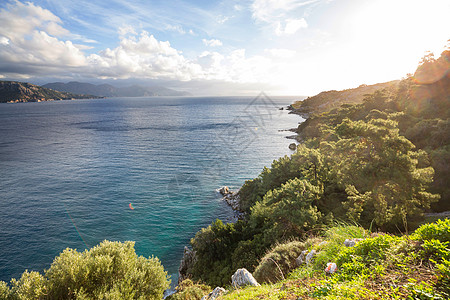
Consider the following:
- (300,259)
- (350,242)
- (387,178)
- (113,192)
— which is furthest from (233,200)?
(350,242)

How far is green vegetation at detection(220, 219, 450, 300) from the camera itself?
4863 millimetres

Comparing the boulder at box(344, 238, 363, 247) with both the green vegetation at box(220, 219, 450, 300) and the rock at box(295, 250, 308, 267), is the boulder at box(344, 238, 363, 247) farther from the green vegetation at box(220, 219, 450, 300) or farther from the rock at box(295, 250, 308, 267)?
the rock at box(295, 250, 308, 267)

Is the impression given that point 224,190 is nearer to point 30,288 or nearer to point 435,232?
point 30,288

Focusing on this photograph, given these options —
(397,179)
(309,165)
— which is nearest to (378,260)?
(397,179)

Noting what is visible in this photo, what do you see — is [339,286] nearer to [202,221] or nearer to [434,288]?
[434,288]

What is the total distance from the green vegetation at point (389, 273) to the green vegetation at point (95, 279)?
10694mm

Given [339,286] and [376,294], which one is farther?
[339,286]

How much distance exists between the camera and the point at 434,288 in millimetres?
4750

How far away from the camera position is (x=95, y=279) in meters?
13.8

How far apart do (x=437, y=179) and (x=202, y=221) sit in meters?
32.6

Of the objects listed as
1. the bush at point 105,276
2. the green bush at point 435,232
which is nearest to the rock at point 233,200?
the bush at point 105,276

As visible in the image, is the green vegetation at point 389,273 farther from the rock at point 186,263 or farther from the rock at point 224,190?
the rock at point 224,190

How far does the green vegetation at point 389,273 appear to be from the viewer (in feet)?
16.0

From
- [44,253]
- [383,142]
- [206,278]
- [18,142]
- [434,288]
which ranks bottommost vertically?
[44,253]
